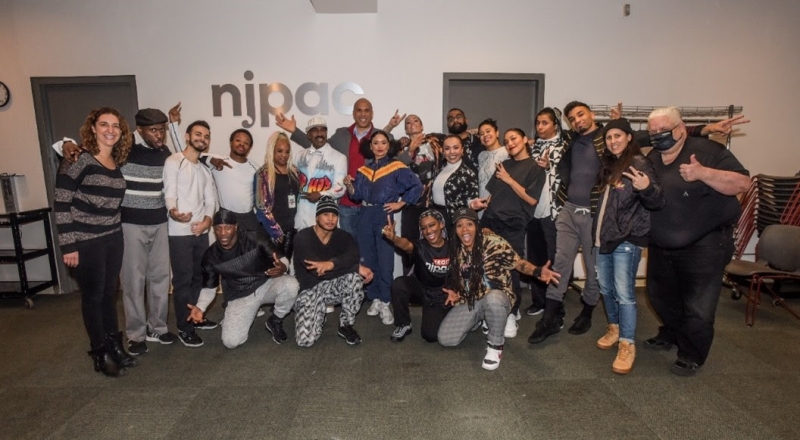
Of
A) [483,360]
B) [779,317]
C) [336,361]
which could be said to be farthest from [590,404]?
[779,317]

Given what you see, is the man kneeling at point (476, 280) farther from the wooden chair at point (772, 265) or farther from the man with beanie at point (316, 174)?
the wooden chair at point (772, 265)

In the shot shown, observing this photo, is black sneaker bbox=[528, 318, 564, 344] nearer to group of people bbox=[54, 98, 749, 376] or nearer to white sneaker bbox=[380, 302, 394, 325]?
group of people bbox=[54, 98, 749, 376]

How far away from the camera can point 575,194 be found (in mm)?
3326

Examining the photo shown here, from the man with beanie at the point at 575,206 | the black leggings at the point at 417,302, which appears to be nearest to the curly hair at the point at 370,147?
the black leggings at the point at 417,302

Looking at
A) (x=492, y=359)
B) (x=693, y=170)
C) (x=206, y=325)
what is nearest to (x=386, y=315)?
(x=492, y=359)

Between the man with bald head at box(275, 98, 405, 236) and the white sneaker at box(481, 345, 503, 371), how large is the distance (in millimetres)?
1739

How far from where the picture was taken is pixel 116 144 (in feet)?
9.65

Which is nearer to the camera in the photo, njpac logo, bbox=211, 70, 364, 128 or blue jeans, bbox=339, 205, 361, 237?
blue jeans, bbox=339, 205, 361, 237

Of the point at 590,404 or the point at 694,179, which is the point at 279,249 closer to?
the point at 590,404

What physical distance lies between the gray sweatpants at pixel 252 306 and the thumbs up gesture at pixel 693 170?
113 inches

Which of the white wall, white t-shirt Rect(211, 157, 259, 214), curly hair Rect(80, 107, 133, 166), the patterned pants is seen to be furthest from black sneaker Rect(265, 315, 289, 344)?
the white wall

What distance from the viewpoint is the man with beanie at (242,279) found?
3.40 meters

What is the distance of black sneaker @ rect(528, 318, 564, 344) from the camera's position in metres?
3.39

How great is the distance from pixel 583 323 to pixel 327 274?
2.16 m
